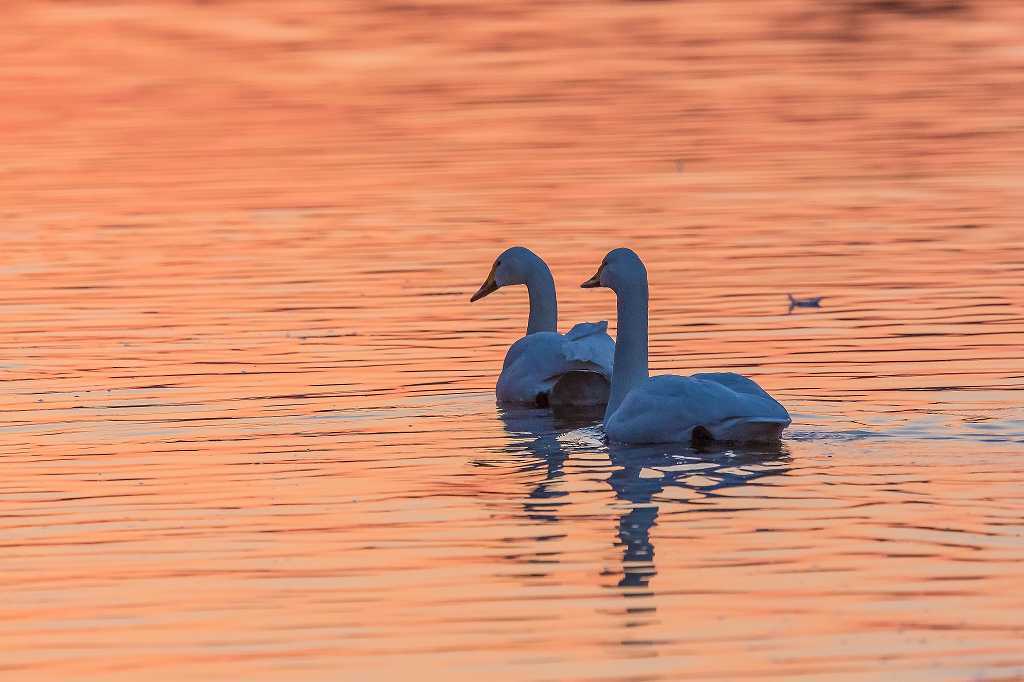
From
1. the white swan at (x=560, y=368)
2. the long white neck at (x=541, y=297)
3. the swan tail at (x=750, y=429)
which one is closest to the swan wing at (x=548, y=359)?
the white swan at (x=560, y=368)

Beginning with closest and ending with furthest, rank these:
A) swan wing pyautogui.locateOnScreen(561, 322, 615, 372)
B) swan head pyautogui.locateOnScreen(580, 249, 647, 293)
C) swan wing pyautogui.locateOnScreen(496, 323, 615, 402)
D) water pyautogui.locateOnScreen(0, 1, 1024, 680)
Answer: water pyautogui.locateOnScreen(0, 1, 1024, 680) < swan head pyautogui.locateOnScreen(580, 249, 647, 293) < swan wing pyautogui.locateOnScreen(496, 323, 615, 402) < swan wing pyautogui.locateOnScreen(561, 322, 615, 372)

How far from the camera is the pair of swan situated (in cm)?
1330

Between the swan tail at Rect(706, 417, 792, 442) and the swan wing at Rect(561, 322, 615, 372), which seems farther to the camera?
the swan wing at Rect(561, 322, 615, 372)

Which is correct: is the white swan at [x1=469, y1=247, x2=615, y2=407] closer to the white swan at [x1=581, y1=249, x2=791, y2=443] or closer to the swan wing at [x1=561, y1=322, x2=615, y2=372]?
the swan wing at [x1=561, y1=322, x2=615, y2=372]

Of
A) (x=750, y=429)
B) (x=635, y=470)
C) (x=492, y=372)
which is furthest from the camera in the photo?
(x=492, y=372)

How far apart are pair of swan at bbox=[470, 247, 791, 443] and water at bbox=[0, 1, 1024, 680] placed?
9.4 inches

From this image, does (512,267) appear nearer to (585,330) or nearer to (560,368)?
(585,330)

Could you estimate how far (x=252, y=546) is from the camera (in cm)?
1114

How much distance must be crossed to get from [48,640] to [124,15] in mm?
42528

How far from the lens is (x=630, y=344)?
48.8 feet

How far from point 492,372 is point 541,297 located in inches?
44.7

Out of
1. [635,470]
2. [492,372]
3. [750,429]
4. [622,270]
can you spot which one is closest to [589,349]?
[622,270]

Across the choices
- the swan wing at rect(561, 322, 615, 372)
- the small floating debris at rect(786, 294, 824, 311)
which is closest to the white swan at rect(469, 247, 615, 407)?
the swan wing at rect(561, 322, 615, 372)

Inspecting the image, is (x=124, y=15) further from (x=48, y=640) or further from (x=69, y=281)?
(x=48, y=640)
